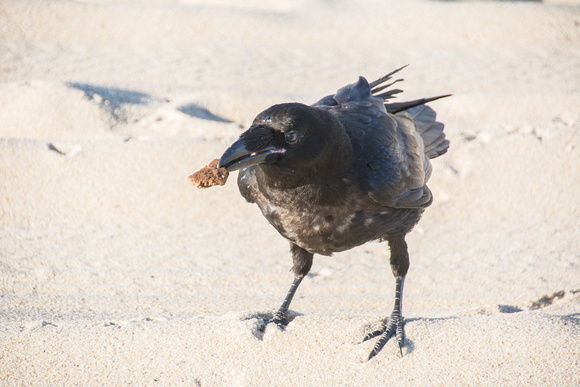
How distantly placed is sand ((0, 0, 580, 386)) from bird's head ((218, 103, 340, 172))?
96cm

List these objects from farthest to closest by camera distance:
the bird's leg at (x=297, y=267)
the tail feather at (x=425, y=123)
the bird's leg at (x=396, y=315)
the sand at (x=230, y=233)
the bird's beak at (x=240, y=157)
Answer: the tail feather at (x=425, y=123)
the bird's leg at (x=297, y=267)
the bird's leg at (x=396, y=315)
the sand at (x=230, y=233)
the bird's beak at (x=240, y=157)

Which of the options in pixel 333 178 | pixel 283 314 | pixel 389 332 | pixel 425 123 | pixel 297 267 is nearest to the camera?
pixel 333 178

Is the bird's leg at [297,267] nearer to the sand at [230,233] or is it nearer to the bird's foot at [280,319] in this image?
the bird's foot at [280,319]

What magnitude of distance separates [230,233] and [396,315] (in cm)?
186

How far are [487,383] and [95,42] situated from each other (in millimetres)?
7761

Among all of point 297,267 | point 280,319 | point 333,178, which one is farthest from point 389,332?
point 333,178

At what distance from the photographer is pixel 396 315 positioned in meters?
3.17

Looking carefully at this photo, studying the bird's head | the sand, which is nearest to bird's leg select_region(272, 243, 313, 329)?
the sand

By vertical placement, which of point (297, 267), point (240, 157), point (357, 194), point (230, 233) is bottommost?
point (230, 233)

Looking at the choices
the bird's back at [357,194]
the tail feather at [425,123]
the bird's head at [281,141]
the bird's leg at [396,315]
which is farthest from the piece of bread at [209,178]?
the tail feather at [425,123]

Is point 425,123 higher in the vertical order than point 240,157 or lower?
lower

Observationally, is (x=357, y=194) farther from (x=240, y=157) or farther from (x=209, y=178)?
(x=209, y=178)

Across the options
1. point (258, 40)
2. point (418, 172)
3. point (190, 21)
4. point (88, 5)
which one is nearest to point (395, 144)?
point (418, 172)

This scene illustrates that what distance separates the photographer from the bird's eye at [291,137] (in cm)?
258
